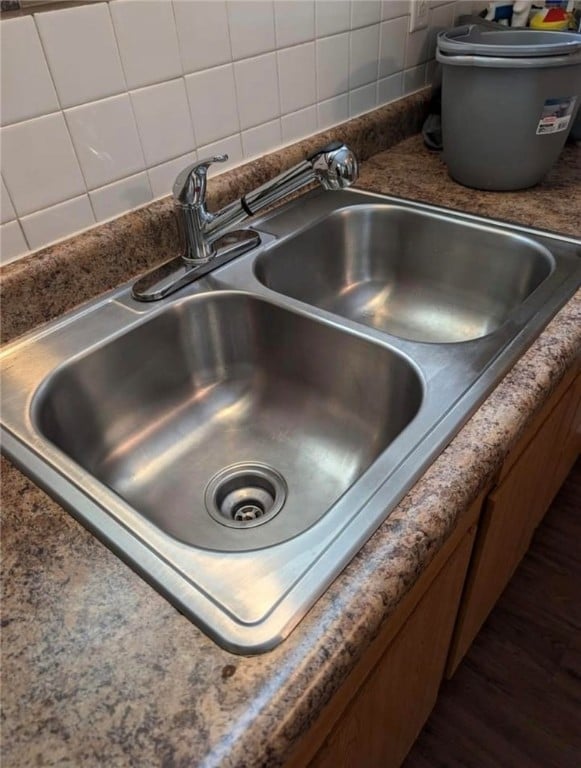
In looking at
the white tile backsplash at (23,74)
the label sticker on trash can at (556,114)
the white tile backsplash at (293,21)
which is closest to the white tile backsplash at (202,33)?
the white tile backsplash at (293,21)

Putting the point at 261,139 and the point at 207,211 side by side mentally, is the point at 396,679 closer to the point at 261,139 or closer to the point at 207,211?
the point at 207,211

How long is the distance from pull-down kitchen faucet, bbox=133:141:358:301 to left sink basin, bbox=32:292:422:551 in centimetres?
6

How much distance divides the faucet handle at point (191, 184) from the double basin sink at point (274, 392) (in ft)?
0.42

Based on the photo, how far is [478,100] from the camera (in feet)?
3.29

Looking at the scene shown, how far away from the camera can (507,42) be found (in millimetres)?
1155

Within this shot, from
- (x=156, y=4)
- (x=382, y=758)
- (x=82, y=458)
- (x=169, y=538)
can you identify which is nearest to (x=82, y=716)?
(x=169, y=538)

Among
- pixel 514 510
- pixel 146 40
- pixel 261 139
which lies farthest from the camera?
pixel 261 139

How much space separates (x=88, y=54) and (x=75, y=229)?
0.22m

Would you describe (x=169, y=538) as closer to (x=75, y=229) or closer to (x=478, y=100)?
(x=75, y=229)

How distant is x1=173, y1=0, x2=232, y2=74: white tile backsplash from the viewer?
0.82 meters

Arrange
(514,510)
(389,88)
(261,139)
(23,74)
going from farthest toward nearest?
(389,88)
(261,139)
(514,510)
(23,74)

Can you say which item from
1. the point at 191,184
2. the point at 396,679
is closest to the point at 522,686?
the point at 396,679

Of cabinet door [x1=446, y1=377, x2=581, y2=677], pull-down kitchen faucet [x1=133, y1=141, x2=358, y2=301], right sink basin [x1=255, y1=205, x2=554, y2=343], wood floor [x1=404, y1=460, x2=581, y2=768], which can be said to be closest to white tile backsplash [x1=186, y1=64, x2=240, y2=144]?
pull-down kitchen faucet [x1=133, y1=141, x2=358, y2=301]

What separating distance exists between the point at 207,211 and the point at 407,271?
0.43 meters
